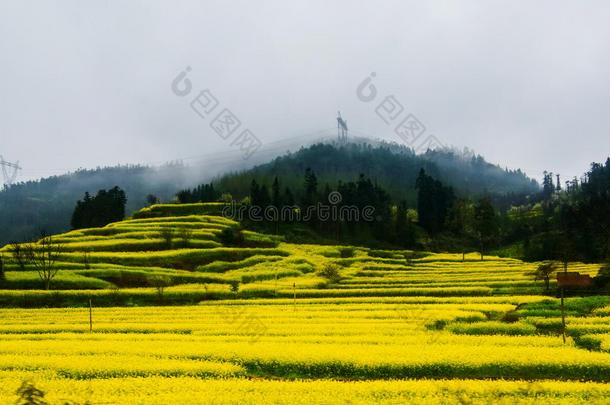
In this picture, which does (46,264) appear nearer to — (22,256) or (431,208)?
(22,256)

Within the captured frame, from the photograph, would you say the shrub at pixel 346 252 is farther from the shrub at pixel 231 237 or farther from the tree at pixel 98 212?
the tree at pixel 98 212

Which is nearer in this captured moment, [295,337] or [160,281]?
[295,337]

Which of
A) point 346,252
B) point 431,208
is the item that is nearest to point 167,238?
point 346,252

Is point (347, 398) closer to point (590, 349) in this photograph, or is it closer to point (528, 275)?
point (590, 349)

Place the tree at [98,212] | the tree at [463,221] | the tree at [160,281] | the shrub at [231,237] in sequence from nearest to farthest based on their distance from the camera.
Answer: the tree at [160,281], the shrub at [231,237], the tree at [463,221], the tree at [98,212]

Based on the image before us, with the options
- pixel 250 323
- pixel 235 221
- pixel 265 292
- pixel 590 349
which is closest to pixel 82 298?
pixel 265 292

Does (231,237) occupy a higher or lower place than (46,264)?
higher

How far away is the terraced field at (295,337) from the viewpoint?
19609mm

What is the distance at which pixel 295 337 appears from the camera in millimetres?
31203

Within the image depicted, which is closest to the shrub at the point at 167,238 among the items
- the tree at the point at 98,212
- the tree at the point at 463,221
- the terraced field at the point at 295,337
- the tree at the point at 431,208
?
the terraced field at the point at 295,337

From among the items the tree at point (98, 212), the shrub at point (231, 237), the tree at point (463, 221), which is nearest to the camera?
the shrub at point (231, 237)

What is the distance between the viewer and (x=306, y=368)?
24.1 m

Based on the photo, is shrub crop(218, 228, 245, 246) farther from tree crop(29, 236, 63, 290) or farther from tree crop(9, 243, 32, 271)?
tree crop(9, 243, 32, 271)

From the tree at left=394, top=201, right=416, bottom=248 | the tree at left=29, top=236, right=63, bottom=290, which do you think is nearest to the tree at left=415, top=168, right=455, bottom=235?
the tree at left=394, top=201, right=416, bottom=248
